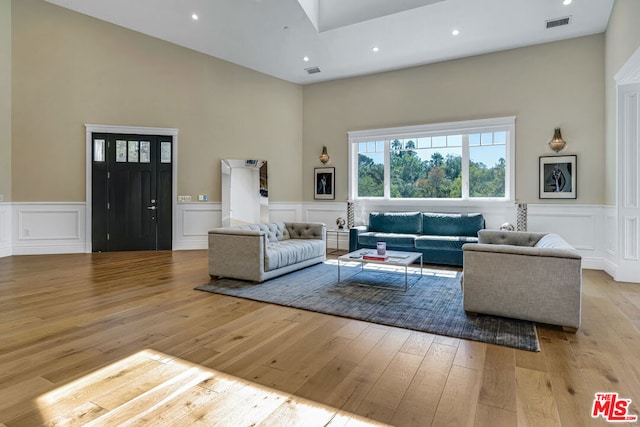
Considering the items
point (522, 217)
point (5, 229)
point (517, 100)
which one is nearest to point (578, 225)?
point (522, 217)

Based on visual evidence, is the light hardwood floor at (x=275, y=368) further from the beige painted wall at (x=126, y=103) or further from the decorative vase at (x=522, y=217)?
the beige painted wall at (x=126, y=103)

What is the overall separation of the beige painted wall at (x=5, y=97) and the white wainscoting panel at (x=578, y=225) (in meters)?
9.28

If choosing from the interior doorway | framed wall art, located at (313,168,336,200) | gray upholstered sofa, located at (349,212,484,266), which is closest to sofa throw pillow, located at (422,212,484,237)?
gray upholstered sofa, located at (349,212,484,266)

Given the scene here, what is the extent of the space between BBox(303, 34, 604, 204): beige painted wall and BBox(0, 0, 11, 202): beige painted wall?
19.9ft

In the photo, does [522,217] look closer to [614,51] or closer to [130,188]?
[614,51]

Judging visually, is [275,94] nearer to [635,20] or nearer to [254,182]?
[254,182]

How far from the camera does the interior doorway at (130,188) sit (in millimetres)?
6852

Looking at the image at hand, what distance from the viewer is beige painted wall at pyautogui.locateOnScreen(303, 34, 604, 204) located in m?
5.62

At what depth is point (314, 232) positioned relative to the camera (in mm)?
5883

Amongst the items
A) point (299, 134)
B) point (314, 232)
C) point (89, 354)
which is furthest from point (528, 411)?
point (299, 134)

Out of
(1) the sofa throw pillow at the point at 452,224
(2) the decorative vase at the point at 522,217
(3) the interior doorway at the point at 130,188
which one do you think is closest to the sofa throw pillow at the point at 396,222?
(1) the sofa throw pillow at the point at 452,224

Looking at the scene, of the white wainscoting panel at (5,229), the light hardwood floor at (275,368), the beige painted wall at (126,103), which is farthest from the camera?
the beige painted wall at (126,103)

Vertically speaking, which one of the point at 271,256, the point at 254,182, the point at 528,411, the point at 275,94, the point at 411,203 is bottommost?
the point at 528,411

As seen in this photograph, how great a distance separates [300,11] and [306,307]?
180 inches
